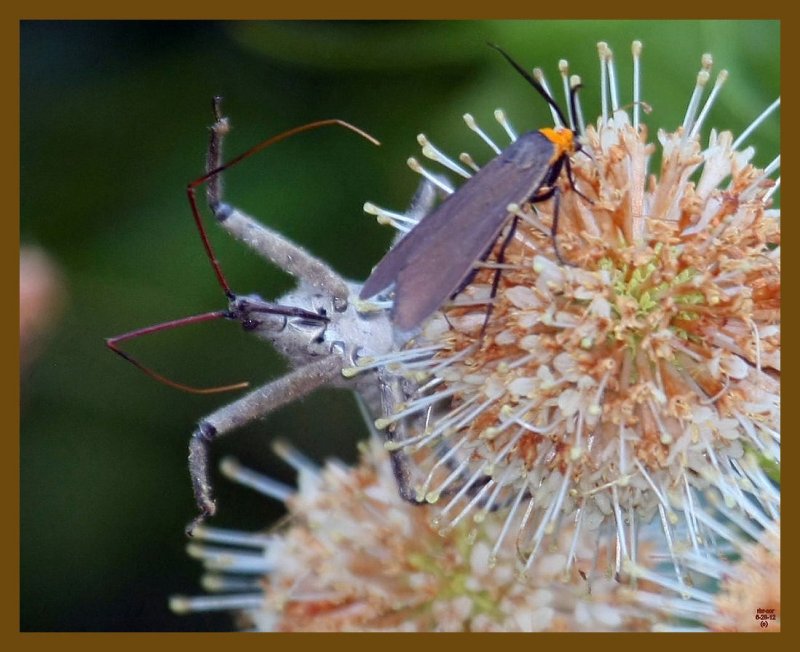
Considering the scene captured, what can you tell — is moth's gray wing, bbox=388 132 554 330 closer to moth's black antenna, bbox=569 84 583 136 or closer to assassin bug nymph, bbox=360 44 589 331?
assassin bug nymph, bbox=360 44 589 331

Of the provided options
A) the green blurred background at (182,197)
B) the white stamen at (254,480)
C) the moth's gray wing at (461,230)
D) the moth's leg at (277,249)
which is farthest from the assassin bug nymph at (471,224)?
the white stamen at (254,480)

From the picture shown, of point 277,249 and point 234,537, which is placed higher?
point 277,249

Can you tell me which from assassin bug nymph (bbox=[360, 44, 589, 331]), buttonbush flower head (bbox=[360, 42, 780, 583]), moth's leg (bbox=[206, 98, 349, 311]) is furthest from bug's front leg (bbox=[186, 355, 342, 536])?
assassin bug nymph (bbox=[360, 44, 589, 331])

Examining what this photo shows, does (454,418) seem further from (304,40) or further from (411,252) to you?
(304,40)

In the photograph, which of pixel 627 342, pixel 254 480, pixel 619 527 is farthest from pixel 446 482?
pixel 254 480

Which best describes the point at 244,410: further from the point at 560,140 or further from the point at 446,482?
the point at 560,140

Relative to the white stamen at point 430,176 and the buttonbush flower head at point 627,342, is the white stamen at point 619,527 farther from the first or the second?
the white stamen at point 430,176
